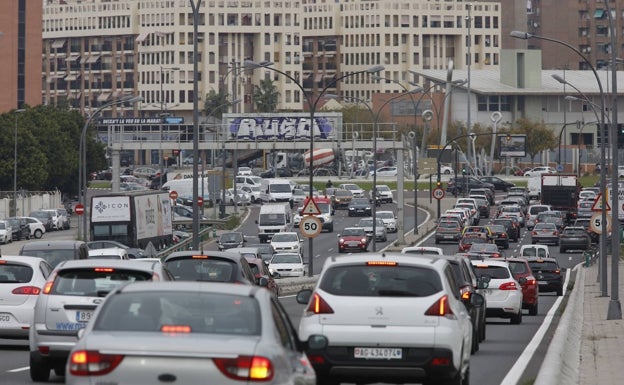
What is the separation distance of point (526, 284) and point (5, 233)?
49635 mm

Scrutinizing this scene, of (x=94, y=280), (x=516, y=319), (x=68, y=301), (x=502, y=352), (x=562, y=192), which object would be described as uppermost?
(x=562, y=192)

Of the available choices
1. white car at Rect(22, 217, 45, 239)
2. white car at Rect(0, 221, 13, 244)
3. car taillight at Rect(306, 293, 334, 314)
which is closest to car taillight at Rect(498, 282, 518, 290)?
car taillight at Rect(306, 293, 334, 314)

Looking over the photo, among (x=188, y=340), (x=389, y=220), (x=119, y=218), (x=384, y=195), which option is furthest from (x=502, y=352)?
(x=384, y=195)

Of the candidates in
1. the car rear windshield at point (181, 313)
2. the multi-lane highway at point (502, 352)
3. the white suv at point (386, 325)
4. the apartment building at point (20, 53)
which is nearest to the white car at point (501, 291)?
the multi-lane highway at point (502, 352)

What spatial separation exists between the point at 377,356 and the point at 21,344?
10.4 m

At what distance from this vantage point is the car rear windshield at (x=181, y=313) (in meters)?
11.3

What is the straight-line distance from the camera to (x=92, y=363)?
1084 centimetres

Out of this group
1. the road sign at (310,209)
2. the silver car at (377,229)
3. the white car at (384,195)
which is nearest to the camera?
the road sign at (310,209)

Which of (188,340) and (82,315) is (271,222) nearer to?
(82,315)

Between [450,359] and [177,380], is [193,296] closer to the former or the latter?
[177,380]

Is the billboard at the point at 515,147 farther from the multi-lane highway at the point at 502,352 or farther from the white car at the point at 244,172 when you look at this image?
the multi-lane highway at the point at 502,352

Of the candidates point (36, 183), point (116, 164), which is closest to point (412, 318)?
point (116, 164)

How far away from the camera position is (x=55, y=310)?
60.4 feet

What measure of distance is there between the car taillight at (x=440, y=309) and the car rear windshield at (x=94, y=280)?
12.2 ft
